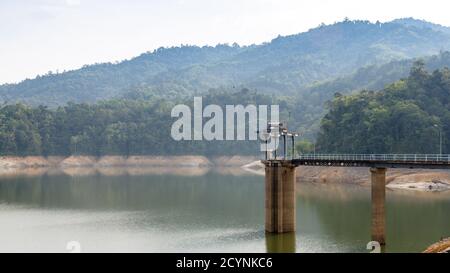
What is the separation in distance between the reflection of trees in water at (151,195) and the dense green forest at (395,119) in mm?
22497

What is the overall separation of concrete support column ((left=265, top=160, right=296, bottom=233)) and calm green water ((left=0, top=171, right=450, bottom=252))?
1.50m

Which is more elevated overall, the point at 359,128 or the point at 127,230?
the point at 359,128

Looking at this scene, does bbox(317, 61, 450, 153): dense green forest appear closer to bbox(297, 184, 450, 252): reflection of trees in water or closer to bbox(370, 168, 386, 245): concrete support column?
bbox(297, 184, 450, 252): reflection of trees in water

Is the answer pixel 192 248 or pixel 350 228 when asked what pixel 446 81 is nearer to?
pixel 350 228

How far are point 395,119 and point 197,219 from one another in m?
69.4

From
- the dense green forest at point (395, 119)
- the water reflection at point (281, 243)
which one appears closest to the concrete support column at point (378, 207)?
the water reflection at point (281, 243)

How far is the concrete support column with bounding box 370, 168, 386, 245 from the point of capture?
55.7 meters

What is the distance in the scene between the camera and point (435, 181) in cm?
11681

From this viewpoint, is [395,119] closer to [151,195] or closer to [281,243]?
[151,195]

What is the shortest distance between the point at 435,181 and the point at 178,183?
55938mm

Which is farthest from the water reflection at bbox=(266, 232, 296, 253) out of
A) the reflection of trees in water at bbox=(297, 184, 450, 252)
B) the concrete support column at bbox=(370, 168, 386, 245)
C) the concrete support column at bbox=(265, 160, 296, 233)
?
the concrete support column at bbox=(370, 168, 386, 245)

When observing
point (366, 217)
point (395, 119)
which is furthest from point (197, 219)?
point (395, 119)

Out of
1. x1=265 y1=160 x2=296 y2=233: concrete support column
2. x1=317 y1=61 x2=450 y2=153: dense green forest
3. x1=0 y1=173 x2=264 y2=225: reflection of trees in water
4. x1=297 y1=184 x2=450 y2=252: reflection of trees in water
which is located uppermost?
x1=317 y1=61 x2=450 y2=153: dense green forest
